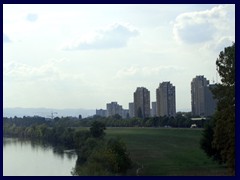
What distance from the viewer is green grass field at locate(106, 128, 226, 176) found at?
8.90 m

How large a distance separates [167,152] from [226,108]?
4.85 meters

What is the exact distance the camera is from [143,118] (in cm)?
1238

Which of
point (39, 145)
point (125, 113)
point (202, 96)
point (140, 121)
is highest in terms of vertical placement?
point (202, 96)

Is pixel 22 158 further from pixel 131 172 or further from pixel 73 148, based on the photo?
pixel 131 172

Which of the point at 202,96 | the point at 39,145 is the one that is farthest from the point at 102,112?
the point at 39,145

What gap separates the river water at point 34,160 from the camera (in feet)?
37.4

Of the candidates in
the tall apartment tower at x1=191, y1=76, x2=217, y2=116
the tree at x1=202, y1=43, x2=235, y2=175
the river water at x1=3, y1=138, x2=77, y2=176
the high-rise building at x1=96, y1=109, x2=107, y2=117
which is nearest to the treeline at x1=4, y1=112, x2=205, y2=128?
the high-rise building at x1=96, y1=109, x2=107, y2=117

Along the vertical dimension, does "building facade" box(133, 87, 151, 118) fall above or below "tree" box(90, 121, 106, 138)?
above

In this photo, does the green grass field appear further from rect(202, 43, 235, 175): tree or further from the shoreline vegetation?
rect(202, 43, 235, 175): tree

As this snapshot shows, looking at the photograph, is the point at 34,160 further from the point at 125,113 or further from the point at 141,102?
the point at 141,102

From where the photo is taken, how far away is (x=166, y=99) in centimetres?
1095

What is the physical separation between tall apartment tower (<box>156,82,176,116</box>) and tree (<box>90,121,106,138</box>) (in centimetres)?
183

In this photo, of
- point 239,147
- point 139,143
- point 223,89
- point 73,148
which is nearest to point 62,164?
point 73,148

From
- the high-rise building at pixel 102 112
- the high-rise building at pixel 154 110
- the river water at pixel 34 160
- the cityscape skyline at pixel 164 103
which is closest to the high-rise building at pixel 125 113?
the cityscape skyline at pixel 164 103
